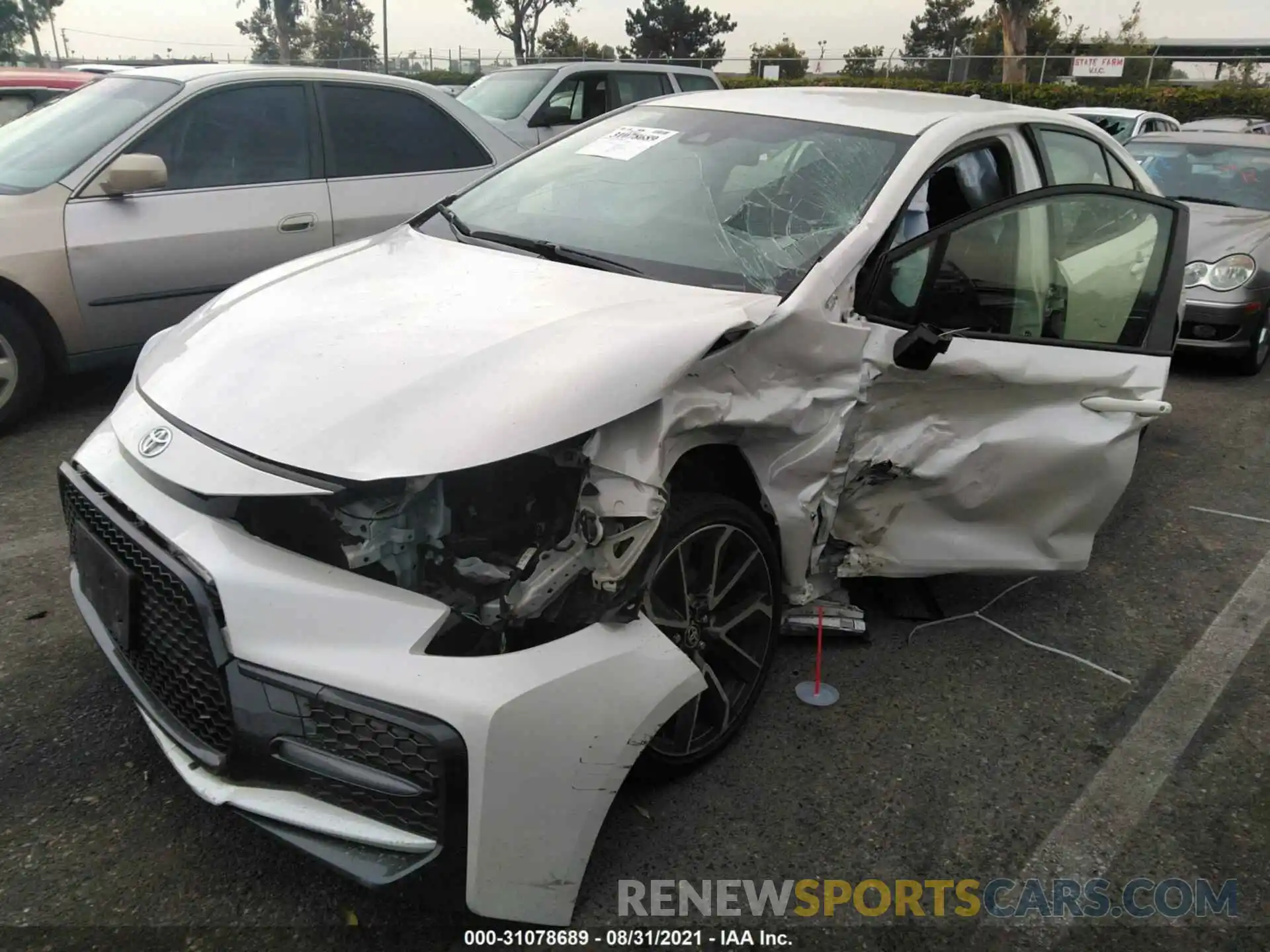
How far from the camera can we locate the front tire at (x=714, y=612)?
224 centimetres

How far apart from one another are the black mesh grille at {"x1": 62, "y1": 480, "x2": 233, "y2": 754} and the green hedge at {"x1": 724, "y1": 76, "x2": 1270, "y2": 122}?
831 inches

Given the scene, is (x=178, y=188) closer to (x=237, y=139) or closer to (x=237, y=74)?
(x=237, y=139)

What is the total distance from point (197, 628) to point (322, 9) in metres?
61.4

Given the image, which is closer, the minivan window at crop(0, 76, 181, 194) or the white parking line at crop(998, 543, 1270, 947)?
the white parking line at crop(998, 543, 1270, 947)

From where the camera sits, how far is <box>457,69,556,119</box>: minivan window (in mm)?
9109

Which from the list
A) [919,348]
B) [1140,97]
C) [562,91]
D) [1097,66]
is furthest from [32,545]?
[1097,66]

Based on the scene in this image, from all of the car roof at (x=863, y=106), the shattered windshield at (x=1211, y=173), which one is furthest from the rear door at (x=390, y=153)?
the shattered windshield at (x=1211, y=173)

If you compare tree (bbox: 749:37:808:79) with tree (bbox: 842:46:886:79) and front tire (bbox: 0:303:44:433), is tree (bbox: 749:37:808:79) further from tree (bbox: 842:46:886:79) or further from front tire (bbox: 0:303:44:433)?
front tire (bbox: 0:303:44:433)

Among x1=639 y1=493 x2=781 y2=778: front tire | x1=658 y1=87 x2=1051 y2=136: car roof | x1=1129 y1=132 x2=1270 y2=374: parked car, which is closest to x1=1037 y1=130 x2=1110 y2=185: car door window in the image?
x1=658 y1=87 x2=1051 y2=136: car roof

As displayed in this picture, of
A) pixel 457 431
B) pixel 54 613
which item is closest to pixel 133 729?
pixel 54 613

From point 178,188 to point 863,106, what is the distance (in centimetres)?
321

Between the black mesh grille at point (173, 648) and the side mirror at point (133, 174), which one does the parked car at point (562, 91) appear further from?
the black mesh grille at point (173, 648)

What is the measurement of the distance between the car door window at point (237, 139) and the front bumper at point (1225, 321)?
532 cm

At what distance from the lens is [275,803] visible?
5.97 feet
